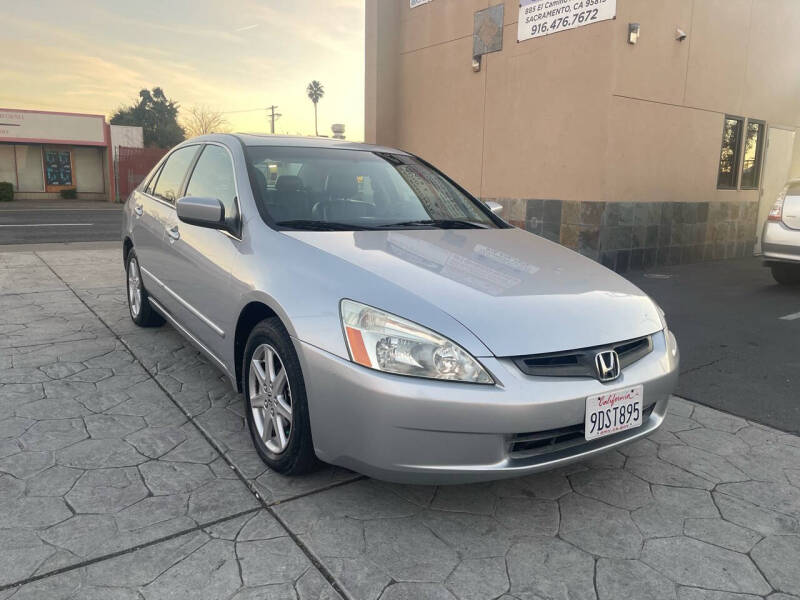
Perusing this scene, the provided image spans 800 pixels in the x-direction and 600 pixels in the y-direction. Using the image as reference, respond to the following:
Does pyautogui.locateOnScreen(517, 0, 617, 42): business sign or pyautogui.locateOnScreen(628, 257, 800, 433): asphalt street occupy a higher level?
pyautogui.locateOnScreen(517, 0, 617, 42): business sign

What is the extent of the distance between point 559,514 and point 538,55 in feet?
27.0

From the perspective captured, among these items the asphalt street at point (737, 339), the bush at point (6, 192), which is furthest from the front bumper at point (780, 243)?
the bush at point (6, 192)

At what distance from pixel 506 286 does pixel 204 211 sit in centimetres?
157

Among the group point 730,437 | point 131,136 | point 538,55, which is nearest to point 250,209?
point 730,437

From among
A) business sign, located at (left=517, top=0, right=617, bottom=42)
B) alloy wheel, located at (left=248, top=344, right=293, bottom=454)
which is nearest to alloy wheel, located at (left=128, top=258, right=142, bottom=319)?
alloy wheel, located at (left=248, top=344, right=293, bottom=454)

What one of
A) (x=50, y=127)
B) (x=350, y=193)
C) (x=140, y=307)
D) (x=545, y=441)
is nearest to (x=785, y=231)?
(x=350, y=193)

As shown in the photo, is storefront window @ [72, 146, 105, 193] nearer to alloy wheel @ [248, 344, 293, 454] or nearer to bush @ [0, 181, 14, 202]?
bush @ [0, 181, 14, 202]

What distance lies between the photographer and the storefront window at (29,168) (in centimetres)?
3225

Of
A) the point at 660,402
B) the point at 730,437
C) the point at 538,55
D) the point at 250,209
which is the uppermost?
the point at 538,55

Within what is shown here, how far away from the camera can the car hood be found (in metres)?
2.29

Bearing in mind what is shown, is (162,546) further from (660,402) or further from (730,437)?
(730,437)

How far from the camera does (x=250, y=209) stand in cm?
311

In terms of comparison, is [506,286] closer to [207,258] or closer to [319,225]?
[319,225]

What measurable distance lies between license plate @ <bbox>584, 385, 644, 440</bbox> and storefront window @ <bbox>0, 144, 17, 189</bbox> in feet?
120
